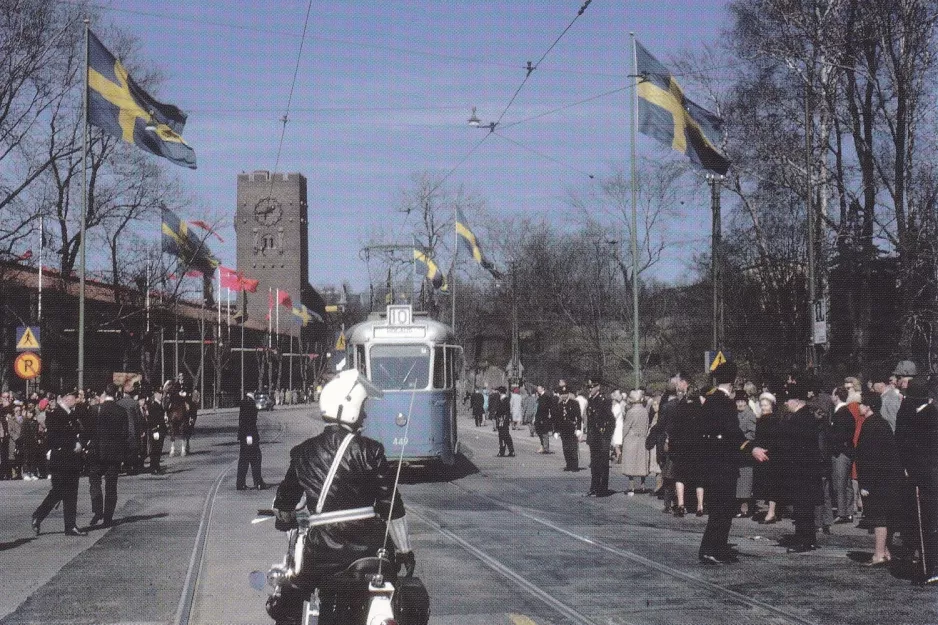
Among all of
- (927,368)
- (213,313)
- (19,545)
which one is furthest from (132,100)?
(213,313)

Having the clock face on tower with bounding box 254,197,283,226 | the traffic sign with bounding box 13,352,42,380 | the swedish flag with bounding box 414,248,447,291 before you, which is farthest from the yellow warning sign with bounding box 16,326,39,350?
the clock face on tower with bounding box 254,197,283,226

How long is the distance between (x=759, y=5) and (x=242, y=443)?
Result: 1837cm

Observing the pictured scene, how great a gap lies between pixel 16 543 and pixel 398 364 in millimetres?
10007


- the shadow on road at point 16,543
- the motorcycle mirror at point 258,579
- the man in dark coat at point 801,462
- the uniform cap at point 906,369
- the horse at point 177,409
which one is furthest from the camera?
the horse at point 177,409

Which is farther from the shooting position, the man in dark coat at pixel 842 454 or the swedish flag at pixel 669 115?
the swedish flag at pixel 669 115

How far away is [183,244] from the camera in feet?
133

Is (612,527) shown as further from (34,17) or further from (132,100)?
(34,17)

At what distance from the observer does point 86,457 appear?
16.1 meters

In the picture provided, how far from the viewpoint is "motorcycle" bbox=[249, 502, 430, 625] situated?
5504 mm

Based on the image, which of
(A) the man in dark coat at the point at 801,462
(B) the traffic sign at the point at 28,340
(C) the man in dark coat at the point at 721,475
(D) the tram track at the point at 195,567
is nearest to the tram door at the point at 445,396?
(D) the tram track at the point at 195,567

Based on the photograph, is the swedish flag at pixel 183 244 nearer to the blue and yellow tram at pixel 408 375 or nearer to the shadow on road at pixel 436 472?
the shadow on road at pixel 436 472

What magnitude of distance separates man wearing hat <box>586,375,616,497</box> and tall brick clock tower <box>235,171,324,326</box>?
106 metres

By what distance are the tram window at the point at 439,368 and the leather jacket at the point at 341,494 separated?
17613 mm

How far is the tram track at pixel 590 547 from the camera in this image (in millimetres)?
9266
